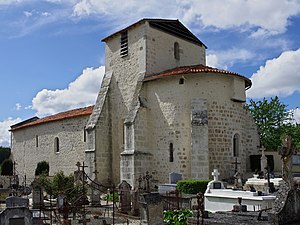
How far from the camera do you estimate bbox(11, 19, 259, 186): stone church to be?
19734mm

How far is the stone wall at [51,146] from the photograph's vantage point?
27.5 m

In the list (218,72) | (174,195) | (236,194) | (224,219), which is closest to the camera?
(224,219)

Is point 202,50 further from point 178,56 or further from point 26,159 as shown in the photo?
point 26,159

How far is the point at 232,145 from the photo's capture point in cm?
2034

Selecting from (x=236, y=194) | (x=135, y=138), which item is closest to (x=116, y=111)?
(x=135, y=138)

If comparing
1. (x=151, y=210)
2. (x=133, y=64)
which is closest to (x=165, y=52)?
(x=133, y=64)

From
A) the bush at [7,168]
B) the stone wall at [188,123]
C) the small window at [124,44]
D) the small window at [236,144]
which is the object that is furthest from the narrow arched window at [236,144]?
the bush at [7,168]

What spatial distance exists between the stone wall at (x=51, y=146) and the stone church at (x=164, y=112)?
2.19 m

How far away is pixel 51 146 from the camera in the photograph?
3027 centimetres

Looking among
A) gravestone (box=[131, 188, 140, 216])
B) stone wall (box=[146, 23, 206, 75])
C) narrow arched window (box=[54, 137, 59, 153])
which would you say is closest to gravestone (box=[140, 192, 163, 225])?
gravestone (box=[131, 188, 140, 216])

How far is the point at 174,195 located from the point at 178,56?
11.2m

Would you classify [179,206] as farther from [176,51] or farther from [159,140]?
[176,51]

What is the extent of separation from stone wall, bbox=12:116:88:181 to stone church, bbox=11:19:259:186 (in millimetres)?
2191

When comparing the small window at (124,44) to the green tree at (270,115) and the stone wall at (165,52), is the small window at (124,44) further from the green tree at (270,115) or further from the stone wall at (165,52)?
the green tree at (270,115)
